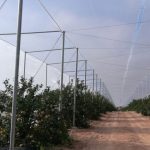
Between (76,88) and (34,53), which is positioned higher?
(34,53)

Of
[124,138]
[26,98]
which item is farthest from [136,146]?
[26,98]

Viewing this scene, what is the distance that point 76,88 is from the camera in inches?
1001

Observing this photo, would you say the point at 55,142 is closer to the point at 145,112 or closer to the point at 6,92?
the point at 6,92

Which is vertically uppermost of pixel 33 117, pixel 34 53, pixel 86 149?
pixel 34 53

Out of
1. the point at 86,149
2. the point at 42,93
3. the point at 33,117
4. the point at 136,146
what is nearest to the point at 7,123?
the point at 33,117

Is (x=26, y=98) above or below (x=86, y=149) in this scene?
above

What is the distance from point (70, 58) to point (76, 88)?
14.2 feet

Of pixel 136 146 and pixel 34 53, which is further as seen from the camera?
pixel 34 53

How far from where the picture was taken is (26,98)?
14.4m

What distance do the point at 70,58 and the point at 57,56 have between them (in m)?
2.07

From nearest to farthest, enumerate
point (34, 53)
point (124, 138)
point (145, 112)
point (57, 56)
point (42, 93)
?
point (42, 93), point (124, 138), point (34, 53), point (57, 56), point (145, 112)

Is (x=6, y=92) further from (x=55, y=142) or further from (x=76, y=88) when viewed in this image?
(x=76, y=88)

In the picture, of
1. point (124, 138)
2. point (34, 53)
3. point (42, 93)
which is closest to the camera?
point (42, 93)

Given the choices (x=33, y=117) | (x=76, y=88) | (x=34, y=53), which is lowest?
(x=33, y=117)
